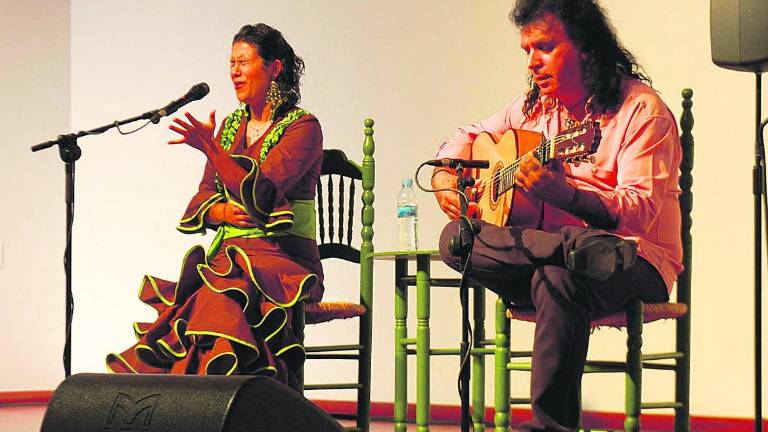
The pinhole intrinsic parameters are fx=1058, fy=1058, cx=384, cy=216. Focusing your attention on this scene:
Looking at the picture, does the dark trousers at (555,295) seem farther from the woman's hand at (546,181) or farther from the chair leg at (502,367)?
the chair leg at (502,367)

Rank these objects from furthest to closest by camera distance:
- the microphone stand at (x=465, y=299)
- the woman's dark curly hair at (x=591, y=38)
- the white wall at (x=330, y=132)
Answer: the white wall at (x=330, y=132) < the woman's dark curly hair at (x=591, y=38) < the microphone stand at (x=465, y=299)

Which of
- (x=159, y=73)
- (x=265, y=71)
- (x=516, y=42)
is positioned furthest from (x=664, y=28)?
(x=159, y=73)

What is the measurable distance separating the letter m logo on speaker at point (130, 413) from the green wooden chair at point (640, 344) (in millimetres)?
1184

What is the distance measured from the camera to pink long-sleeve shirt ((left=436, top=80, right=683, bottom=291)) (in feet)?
7.75

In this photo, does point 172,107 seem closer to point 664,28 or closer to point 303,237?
point 303,237

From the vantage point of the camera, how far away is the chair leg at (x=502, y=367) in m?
2.88

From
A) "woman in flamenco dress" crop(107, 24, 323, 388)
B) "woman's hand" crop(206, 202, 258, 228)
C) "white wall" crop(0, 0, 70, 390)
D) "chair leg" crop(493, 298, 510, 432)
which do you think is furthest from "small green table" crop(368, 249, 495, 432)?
"white wall" crop(0, 0, 70, 390)

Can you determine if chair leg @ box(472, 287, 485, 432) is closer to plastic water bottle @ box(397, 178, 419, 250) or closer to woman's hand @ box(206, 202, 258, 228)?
plastic water bottle @ box(397, 178, 419, 250)

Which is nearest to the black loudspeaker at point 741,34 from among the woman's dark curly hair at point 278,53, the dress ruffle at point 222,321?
the dress ruffle at point 222,321

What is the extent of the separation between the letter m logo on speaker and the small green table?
1424 mm

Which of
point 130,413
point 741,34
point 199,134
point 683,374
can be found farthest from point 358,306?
point 130,413

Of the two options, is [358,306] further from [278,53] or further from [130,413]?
→ [130,413]

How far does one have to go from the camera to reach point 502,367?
292 centimetres

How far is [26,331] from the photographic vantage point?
4.87m
